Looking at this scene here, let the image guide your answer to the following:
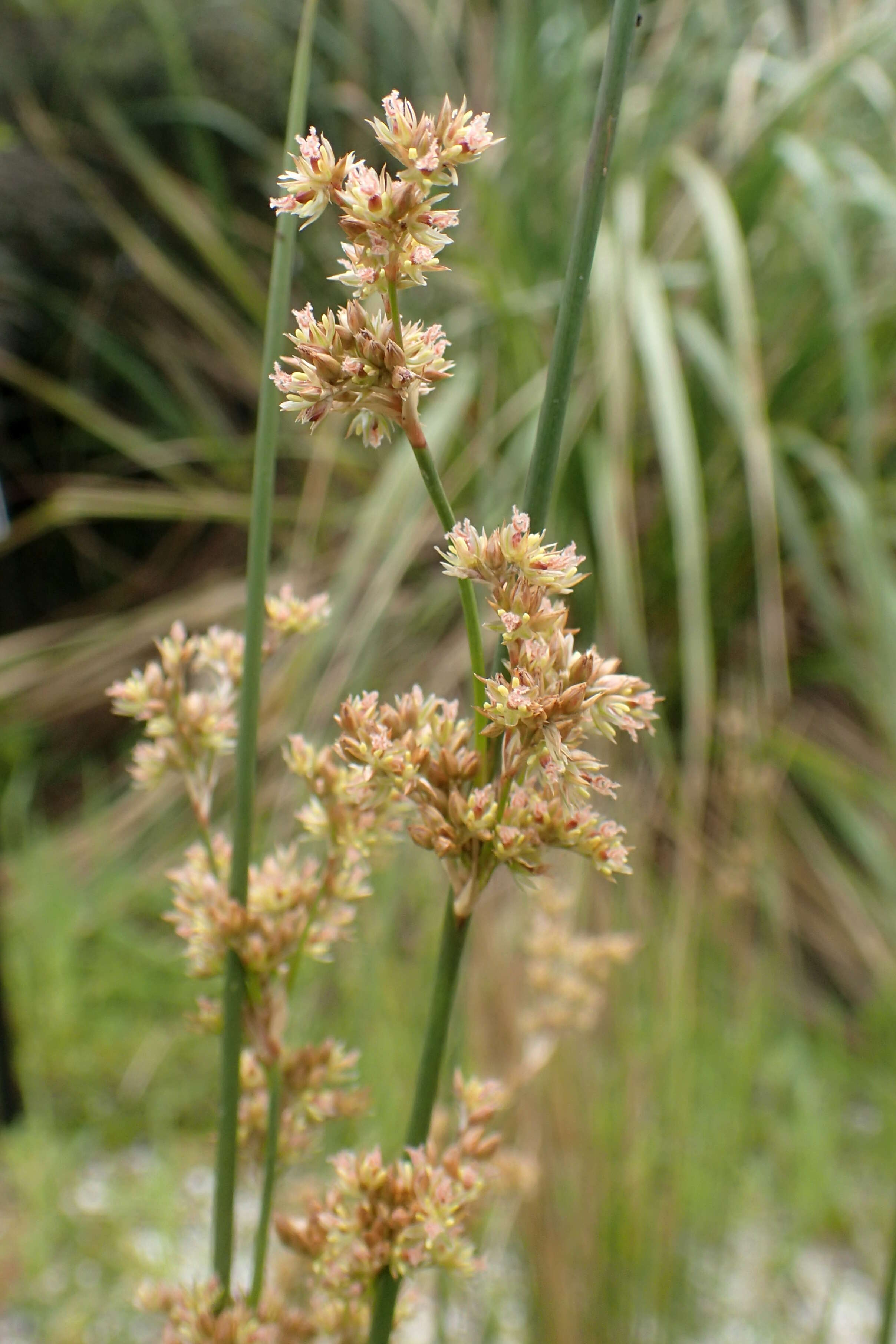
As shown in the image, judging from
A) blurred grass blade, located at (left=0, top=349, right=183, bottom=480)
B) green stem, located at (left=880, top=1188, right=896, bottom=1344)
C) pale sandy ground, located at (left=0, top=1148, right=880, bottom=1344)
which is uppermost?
blurred grass blade, located at (left=0, top=349, right=183, bottom=480)

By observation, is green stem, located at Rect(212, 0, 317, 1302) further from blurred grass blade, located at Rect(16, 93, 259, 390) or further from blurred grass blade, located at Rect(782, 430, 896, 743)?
blurred grass blade, located at Rect(16, 93, 259, 390)

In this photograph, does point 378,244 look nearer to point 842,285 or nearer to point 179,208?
point 842,285

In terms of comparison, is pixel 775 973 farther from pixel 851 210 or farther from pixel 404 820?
pixel 851 210

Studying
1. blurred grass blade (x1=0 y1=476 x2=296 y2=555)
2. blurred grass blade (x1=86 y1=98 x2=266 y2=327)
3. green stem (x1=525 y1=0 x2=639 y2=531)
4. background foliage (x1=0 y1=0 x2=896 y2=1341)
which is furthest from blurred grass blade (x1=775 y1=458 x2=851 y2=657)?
green stem (x1=525 y1=0 x2=639 y2=531)

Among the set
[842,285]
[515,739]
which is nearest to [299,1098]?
[515,739]

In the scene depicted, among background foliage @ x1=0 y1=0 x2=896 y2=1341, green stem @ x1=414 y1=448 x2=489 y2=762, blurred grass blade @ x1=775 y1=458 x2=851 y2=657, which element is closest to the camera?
green stem @ x1=414 y1=448 x2=489 y2=762

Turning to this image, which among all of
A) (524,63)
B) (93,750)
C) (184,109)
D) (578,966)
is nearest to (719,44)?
(524,63)
